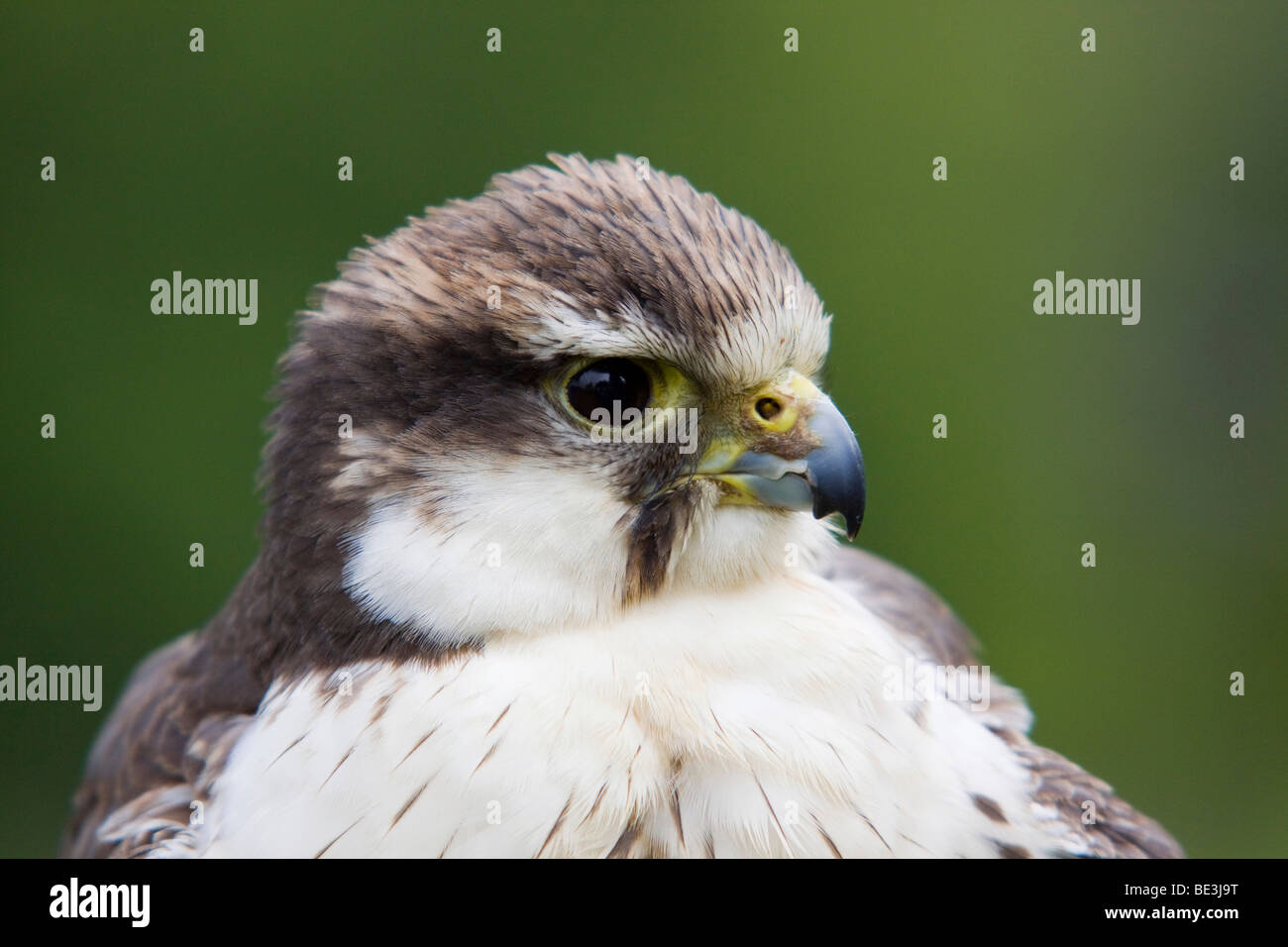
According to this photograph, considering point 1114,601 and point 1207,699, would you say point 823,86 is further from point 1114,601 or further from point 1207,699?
point 1207,699

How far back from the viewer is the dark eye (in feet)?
6.18

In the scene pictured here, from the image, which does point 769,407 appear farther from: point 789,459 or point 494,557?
point 494,557

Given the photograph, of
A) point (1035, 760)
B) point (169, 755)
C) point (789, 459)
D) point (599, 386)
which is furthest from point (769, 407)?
point (169, 755)

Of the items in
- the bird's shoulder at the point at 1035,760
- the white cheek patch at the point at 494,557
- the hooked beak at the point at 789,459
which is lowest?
the bird's shoulder at the point at 1035,760

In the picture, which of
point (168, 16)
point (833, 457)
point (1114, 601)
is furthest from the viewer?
point (1114, 601)

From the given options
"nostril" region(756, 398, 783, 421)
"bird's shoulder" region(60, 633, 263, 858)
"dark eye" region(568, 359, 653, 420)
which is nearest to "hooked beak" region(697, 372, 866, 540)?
"nostril" region(756, 398, 783, 421)

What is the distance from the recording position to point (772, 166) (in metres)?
4.52

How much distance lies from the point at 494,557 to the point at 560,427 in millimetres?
216

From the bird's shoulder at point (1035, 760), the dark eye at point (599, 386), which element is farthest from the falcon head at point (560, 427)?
the bird's shoulder at point (1035, 760)

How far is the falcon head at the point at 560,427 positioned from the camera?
1.82 meters

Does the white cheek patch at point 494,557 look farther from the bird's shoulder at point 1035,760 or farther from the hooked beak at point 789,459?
the bird's shoulder at point 1035,760
